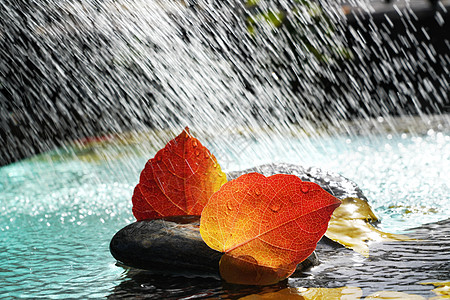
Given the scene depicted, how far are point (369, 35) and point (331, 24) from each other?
2.70 feet

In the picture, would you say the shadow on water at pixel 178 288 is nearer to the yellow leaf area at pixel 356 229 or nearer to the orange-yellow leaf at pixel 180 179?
the orange-yellow leaf at pixel 180 179

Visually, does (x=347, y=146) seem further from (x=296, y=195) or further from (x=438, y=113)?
(x=296, y=195)

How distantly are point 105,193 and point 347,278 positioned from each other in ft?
6.17

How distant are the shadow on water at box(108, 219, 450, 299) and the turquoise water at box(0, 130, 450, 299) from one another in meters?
0.04

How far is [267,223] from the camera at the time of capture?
4.18 ft

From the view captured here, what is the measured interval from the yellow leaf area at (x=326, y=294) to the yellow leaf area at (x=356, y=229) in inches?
13.0

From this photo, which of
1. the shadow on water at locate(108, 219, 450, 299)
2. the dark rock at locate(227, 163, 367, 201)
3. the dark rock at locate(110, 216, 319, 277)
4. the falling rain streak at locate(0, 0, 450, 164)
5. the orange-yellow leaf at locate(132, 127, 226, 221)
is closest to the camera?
the shadow on water at locate(108, 219, 450, 299)

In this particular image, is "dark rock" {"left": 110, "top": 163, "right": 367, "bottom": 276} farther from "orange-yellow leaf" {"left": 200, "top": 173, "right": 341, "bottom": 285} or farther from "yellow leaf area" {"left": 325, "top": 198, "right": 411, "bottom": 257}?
"yellow leaf area" {"left": 325, "top": 198, "right": 411, "bottom": 257}

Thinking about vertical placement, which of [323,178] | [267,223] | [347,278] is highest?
[267,223]

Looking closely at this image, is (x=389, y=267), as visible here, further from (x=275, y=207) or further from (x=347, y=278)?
(x=275, y=207)

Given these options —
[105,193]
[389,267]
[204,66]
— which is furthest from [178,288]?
[204,66]

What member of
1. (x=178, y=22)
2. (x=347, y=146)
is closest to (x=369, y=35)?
(x=347, y=146)

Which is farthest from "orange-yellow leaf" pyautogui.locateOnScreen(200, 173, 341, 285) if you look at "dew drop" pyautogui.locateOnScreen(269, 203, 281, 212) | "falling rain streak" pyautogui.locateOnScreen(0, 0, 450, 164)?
"falling rain streak" pyautogui.locateOnScreen(0, 0, 450, 164)

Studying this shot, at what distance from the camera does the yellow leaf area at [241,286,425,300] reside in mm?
1130
